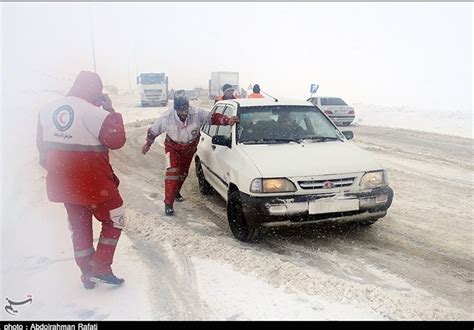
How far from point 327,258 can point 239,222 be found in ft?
3.44

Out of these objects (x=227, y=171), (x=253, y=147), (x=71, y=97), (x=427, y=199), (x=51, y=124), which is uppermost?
(x=71, y=97)

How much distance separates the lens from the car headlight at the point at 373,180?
175 inches

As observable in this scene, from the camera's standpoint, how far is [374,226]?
5.19m

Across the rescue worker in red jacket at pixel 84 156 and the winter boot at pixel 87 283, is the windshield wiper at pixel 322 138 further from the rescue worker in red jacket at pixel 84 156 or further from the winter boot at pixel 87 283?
the winter boot at pixel 87 283

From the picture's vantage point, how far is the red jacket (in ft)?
10.7

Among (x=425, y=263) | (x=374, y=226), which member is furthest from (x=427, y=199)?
(x=425, y=263)

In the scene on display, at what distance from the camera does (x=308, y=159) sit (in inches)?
180

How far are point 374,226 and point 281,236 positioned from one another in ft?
4.12

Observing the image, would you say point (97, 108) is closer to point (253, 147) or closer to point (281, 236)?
point (253, 147)

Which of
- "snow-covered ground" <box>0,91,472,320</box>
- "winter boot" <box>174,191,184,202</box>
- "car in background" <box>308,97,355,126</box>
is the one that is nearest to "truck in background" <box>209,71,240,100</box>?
"car in background" <box>308,97,355,126</box>

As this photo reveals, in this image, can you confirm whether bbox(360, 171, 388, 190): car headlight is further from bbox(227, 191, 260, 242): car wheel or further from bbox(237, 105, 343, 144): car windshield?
bbox(227, 191, 260, 242): car wheel

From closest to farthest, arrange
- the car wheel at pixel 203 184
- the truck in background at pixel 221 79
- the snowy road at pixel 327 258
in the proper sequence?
the snowy road at pixel 327 258 → the car wheel at pixel 203 184 → the truck in background at pixel 221 79

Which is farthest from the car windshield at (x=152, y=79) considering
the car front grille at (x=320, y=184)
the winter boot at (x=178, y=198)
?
the car front grille at (x=320, y=184)

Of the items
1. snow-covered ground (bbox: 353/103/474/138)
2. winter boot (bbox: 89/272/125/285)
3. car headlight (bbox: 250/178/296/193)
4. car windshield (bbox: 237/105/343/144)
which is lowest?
snow-covered ground (bbox: 353/103/474/138)
